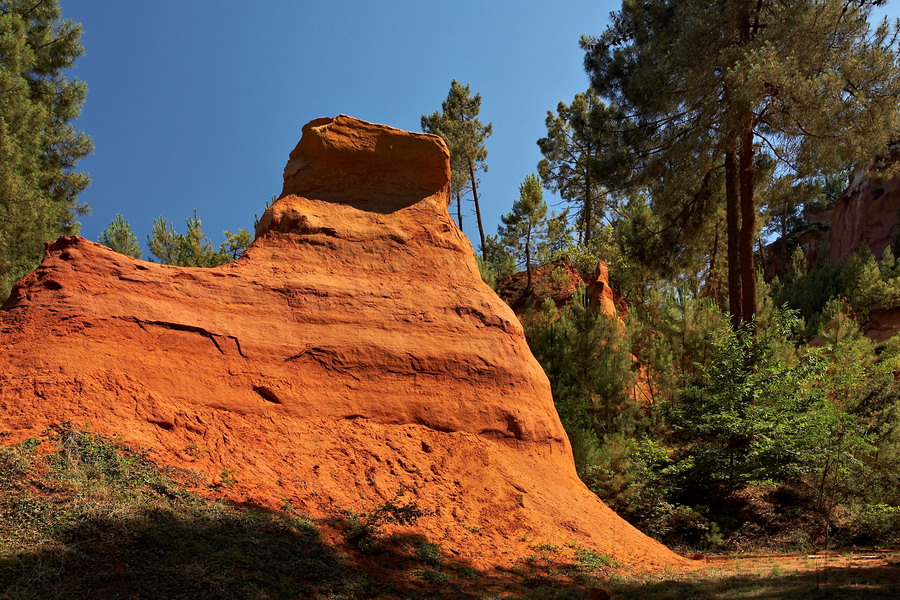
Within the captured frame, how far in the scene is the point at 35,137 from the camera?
1972 cm

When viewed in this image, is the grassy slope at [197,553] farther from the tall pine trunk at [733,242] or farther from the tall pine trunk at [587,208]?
the tall pine trunk at [587,208]

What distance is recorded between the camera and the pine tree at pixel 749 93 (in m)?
14.6

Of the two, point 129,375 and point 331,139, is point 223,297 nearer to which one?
point 129,375

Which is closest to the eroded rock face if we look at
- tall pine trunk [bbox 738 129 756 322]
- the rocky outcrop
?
the rocky outcrop

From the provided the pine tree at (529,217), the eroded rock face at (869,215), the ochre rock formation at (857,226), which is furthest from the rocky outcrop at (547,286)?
the eroded rock face at (869,215)

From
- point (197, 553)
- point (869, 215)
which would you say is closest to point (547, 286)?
point (197, 553)

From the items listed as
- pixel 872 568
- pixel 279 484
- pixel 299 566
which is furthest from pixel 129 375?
pixel 872 568

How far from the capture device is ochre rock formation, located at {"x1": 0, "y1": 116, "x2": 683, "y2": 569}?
7109 mm

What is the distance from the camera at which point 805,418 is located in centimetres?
1298

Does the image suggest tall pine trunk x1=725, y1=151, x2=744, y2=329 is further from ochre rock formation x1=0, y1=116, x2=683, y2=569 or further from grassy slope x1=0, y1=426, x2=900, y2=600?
grassy slope x1=0, y1=426, x2=900, y2=600

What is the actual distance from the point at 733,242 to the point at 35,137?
2064 centimetres

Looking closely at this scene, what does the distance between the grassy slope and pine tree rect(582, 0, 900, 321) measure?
10.5 meters

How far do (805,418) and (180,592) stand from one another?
484 inches

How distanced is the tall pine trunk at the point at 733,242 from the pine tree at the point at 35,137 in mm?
17922
